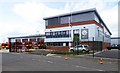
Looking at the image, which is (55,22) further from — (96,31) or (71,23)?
(96,31)

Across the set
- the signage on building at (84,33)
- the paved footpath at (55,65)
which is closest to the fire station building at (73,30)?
the signage on building at (84,33)

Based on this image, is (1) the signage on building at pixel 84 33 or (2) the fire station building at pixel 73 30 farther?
(1) the signage on building at pixel 84 33

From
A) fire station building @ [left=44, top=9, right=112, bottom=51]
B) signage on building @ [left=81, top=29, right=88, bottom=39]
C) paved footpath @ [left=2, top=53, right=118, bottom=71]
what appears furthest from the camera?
signage on building @ [left=81, top=29, right=88, bottom=39]

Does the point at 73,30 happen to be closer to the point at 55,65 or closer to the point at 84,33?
the point at 84,33

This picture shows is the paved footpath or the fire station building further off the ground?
the fire station building

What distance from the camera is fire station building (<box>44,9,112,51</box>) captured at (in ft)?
198

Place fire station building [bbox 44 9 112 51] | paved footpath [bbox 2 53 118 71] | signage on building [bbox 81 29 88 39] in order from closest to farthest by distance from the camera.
Answer: paved footpath [bbox 2 53 118 71], fire station building [bbox 44 9 112 51], signage on building [bbox 81 29 88 39]

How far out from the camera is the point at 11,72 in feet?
47.1

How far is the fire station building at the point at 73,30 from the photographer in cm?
6048

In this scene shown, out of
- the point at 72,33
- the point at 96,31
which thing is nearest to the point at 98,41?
the point at 96,31

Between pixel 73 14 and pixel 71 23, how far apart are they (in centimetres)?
275

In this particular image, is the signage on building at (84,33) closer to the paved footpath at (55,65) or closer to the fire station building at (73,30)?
the fire station building at (73,30)

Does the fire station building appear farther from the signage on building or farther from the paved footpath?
the paved footpath

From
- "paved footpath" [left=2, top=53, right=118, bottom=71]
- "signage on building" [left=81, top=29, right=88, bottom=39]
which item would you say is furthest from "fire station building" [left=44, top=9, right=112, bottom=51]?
"paved footpath" [left=2, top=53, right=118, bottom=71]
